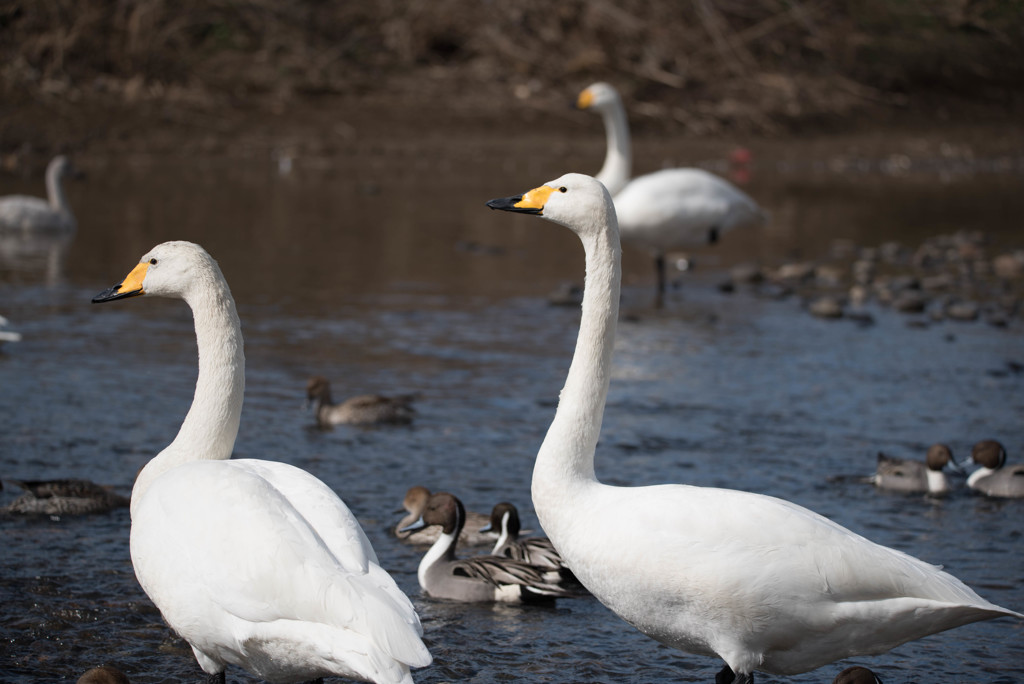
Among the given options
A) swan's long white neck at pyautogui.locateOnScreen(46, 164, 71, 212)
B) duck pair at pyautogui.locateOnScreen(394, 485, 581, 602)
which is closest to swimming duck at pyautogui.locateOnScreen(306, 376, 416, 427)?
duck pair at pyautogui.locateOnScreen(394, 485, 581, 602)

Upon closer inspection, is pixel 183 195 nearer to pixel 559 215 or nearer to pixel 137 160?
pixel 137 160

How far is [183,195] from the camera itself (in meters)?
18.2

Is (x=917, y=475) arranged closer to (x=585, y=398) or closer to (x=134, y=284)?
(x=585, y=398)

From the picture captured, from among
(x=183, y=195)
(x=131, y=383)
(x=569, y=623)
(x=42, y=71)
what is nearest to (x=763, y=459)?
(x=569, y=623)

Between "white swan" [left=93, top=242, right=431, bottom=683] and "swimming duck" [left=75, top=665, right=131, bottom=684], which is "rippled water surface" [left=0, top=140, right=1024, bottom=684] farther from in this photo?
"white swan" [left=93, top=242, right=431, bottom=683]

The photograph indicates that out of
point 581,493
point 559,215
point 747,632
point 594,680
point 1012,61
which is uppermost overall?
point 1012,61

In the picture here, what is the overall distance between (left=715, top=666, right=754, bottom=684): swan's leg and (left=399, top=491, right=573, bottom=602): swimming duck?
115 cm

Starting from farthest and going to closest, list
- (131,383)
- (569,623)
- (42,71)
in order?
(42,71)
(131,383)
(569,623)

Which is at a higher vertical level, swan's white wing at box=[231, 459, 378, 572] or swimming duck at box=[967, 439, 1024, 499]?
swan's white wing at box=[231, 459, 378, 572]

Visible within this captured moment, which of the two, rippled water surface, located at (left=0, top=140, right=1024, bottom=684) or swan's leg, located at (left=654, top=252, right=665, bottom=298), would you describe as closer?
rippled water surface, located at (left=0, top=140, right=1024, bottom=684)

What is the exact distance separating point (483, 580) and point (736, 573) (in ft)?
5.71

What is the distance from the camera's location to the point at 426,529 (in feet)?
20.2

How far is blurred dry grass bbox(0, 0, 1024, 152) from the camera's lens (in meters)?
22.4

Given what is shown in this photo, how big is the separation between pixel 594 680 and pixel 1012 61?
26.0 m
